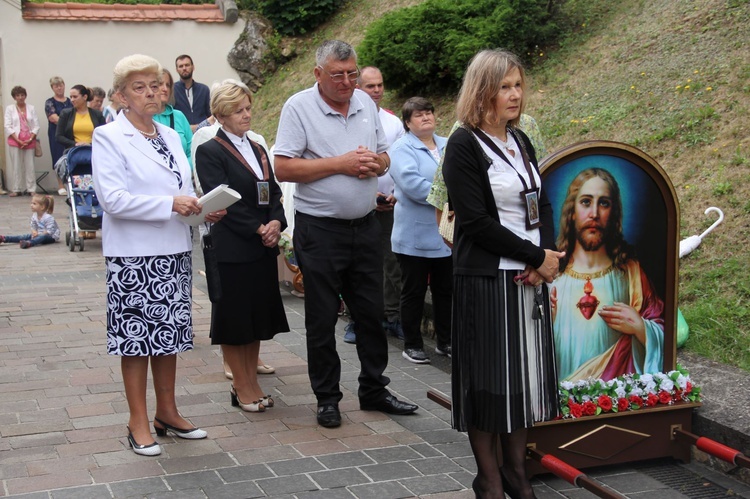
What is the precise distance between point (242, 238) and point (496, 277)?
2.01 meters

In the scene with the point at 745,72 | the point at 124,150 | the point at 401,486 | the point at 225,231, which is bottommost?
the point at 401,486

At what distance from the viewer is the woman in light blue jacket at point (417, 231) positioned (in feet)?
22.1

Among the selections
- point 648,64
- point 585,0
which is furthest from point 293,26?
point 648,64

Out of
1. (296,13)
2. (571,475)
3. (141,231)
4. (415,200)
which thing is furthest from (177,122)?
(296,13)

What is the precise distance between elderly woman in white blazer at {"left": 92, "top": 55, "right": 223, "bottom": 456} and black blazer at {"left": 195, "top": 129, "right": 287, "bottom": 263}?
51 cm

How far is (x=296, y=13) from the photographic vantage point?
1959 centimetres

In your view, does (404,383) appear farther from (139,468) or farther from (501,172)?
(501,172)

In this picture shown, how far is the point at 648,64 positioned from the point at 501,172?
6.94 m

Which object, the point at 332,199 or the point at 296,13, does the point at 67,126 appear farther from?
the point at 332,199

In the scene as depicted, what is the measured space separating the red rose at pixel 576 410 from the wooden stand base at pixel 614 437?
3cm

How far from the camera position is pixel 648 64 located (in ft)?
34.1

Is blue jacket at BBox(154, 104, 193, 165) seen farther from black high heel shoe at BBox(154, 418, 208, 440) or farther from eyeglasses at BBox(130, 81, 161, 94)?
black high heel shoe at BBox(154, 418, 208, 440)

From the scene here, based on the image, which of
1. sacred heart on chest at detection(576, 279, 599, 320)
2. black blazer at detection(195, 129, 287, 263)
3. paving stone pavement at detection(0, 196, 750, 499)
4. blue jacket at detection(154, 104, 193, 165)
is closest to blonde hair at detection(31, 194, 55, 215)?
blue jacket at detection(154, 104, 193, 165)

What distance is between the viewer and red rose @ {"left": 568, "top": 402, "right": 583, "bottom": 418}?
4.70 meters
